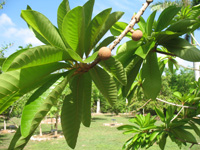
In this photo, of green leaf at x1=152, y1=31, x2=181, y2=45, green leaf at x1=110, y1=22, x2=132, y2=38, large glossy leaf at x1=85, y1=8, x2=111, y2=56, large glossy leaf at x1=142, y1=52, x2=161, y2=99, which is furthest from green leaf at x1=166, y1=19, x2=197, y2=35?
large glossy leaf at x1=85, y1=8, x2=111, y2=56

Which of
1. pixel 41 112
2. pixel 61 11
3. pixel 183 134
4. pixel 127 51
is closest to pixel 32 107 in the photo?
pixel 41 112

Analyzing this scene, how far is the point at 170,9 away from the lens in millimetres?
985

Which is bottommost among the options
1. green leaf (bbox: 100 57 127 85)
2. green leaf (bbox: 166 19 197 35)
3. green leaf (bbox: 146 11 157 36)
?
green leaf (bbox: 100 57 127 85)

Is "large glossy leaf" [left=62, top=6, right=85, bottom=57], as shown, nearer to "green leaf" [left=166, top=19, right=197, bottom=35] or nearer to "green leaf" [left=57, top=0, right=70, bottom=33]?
"green leaf" [left=57, top=0, right=70, bottom=33]

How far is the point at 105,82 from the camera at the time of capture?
2.52ft

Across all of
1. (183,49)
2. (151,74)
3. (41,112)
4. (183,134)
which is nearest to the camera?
(41,112)

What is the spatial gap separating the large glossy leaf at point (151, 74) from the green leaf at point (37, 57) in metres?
0.60

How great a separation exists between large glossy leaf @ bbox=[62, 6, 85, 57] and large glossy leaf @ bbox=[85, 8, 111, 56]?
43mm

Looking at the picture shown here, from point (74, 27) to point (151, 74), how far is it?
63 cm

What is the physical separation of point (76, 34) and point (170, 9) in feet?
1.96

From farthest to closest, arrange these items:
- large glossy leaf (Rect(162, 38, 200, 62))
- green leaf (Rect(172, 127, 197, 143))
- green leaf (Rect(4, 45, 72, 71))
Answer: green leaf (Rect(172, 127, 197, 143))
large glossy leaf (Rect(162, 38, 200, 62))
green leaf (Rect(4, 45, 72, 71))

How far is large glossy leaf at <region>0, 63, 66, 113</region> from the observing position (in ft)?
1.89

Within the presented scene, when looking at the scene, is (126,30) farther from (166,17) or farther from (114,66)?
(166,17)

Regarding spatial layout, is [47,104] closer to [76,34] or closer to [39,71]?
[39,71]
